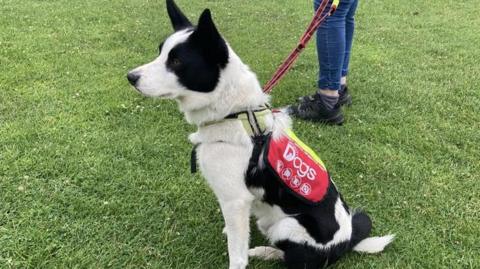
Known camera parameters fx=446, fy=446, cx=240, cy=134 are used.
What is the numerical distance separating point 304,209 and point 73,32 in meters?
5.24

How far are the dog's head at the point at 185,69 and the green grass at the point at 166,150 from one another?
3.68 feet

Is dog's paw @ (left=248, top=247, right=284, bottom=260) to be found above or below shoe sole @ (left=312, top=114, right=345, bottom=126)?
above

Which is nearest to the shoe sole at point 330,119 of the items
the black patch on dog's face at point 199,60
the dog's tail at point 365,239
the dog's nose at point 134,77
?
the dog's tail at point 365,239

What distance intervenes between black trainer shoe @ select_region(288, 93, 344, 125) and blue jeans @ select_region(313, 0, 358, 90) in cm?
18

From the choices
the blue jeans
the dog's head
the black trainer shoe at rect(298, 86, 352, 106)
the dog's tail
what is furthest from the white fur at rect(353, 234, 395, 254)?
the black trainer shoe at rect(298, 86, 352, 106)

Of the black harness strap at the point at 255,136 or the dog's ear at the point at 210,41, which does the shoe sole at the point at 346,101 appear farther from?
the dog's ear at the point at 210,41

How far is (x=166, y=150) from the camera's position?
152 inches

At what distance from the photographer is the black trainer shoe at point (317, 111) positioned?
4.39 m

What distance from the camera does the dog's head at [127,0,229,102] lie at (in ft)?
7.50

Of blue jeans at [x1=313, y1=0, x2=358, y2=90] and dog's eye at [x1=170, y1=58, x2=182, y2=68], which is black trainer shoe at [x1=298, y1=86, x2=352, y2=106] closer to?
blue jeans at [x1=313, y1=0, x2=358, y2=90]

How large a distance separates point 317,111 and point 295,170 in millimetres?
2020

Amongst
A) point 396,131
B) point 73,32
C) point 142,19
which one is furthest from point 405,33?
point 73,32

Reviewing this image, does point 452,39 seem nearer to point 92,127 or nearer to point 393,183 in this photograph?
point 393,183

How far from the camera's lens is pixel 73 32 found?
654 cm
